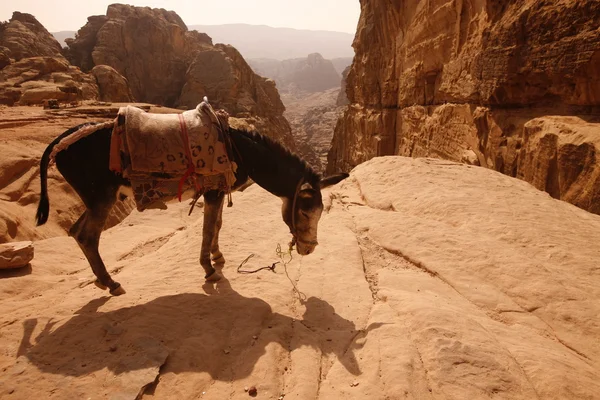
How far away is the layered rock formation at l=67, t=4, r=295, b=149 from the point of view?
99.8ft

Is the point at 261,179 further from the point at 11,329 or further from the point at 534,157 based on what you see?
the point at 534,157

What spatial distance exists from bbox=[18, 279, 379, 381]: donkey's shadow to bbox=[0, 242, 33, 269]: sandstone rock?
1660 millimetres

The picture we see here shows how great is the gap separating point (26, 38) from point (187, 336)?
36.3m

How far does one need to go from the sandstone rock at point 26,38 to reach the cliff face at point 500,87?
92.0 ft

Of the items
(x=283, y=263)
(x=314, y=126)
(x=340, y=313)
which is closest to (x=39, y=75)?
(x=283, y=263)

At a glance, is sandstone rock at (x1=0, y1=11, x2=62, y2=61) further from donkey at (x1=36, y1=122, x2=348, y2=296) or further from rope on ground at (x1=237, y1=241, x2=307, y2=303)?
rope on ground at (x1=237, y1=241, x2=307, y2=303)

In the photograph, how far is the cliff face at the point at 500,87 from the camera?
6.88 m

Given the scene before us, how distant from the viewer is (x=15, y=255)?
4.07 m

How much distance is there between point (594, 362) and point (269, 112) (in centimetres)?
3193

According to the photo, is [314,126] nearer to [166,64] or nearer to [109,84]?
[166,64]

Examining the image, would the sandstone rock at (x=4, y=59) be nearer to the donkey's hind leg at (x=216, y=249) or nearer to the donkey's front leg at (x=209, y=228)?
the donkey's hind leg at (x=216, y=249)

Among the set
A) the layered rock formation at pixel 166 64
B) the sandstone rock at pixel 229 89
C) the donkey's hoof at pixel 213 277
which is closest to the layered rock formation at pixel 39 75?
the layered rock formation at pixel 166 64

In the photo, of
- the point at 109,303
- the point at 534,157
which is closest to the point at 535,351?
the point at 109,303

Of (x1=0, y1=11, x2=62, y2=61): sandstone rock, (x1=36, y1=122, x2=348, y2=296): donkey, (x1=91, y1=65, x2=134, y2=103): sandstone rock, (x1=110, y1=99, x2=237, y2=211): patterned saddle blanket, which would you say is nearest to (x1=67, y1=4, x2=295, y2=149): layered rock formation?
(x1=0, y1=11, x2=62, y2=61): sandstone rock
